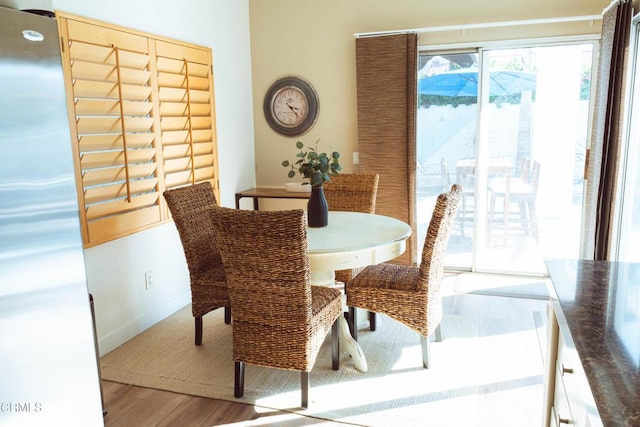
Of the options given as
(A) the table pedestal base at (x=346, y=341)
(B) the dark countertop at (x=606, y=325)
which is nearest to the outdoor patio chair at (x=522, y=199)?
(A) the table pedestal base at (x=346, y=341)

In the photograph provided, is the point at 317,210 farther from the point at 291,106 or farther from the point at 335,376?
the point at 291,106

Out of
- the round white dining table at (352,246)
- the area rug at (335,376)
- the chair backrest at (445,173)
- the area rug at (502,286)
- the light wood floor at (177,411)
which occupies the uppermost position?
the chair backrest at (445,173)

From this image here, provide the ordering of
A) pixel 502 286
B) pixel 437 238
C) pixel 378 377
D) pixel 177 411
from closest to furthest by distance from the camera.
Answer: pixel 177 411
pixel 437 238
pixel 378 377
pixel 502 286

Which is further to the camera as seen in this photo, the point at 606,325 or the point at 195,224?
the point at 195,224

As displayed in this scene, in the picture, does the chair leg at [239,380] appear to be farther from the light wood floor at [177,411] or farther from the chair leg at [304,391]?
the chair leg at [304,391]

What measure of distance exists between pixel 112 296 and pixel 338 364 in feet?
4.86

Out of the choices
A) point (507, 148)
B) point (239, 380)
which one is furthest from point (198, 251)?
point (507, 148)

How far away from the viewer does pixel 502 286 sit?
4168 mm

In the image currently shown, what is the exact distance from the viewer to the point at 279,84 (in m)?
4.70

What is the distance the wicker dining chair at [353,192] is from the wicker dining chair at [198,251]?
0.92 m

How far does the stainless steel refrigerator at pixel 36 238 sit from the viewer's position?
133 cm

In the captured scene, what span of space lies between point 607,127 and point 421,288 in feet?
5.92

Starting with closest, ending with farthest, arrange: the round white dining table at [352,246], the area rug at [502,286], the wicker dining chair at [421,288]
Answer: the round white dining table at [352,246] → the wicker dining chair at [421,288] → the area rug at [502,286]

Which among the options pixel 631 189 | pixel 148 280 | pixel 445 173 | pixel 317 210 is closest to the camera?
pixel 317 210
